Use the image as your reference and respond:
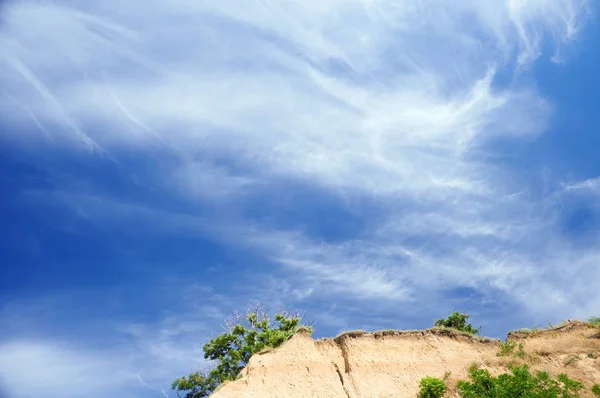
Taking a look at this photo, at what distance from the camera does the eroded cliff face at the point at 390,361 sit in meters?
24.7

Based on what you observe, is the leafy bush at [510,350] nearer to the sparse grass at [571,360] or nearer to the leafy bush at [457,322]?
the sparse grass at [571,360]

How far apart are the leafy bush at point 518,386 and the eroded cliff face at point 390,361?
66 centimetres

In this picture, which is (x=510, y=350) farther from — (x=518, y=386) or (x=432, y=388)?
(x=432, y=388)

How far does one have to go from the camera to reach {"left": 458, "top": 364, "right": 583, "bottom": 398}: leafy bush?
2350 cm

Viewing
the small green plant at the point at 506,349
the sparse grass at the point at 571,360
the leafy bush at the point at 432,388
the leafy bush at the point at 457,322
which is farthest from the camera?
the leafy bush at the point at 457,322

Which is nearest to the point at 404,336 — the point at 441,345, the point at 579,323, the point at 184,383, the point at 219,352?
the point at 441,345

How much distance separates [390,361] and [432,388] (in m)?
2.89

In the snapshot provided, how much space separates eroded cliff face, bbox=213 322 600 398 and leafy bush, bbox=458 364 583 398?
2.16ft

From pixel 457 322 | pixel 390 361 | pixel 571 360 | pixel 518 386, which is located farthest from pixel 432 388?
pixel 457 322

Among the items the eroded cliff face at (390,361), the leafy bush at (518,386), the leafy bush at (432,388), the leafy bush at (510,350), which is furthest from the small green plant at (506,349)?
the leafy bush at (432,388)

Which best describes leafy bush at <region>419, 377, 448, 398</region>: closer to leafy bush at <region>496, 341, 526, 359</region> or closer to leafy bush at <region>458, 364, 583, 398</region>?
leafy bush at <region>458, 364, 583, 398</region>

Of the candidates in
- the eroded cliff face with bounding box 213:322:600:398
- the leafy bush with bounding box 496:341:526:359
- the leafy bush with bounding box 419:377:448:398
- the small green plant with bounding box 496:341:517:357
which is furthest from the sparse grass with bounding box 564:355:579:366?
the leafy bush with bounding box 419:377:448:398

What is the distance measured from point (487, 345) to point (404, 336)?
5119 mm

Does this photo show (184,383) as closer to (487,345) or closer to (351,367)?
(351,367)
